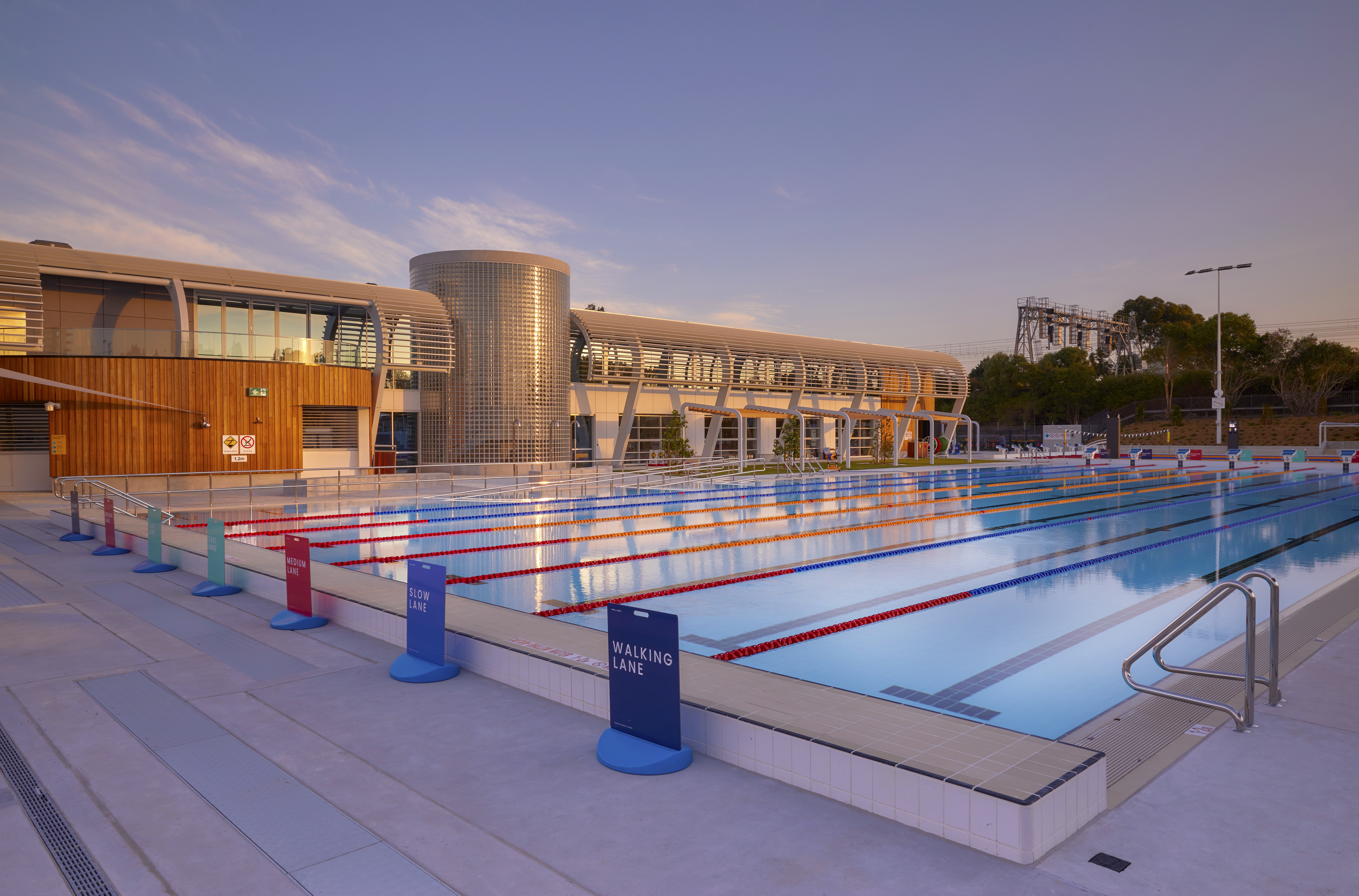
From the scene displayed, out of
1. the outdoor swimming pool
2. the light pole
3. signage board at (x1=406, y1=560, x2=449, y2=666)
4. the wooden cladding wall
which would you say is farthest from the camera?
the light pole

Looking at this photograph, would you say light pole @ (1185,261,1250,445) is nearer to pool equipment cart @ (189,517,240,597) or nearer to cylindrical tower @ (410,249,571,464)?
cylindrical tower @ (410,249,571,464)

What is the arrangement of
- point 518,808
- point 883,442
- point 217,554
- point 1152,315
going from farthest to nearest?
point 1152,315, point 883,442, point 217,554, point 518,808

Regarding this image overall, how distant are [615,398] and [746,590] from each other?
74.9ft

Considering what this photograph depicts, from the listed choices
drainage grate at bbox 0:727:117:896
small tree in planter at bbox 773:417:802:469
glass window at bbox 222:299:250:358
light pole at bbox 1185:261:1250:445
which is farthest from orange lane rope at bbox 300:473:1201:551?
light pole at bbox 1185:261:1250:445

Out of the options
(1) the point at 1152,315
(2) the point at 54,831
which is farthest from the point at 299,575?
(1) the point at 1152,315

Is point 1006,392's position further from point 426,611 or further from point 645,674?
point 645,674

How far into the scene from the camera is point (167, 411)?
→ 64.3 ft

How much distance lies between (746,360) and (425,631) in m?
30.4

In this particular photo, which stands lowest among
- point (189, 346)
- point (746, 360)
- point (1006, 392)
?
point (189, 346)

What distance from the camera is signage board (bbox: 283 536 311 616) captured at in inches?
253

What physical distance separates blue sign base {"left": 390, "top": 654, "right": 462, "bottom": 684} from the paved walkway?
0.24 ft

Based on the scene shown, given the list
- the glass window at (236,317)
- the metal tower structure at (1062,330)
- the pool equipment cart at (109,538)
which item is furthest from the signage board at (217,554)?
the metal tower structure at (1062,330)

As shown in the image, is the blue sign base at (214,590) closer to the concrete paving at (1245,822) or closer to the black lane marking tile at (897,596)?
the black lane marking tile at (897,596)

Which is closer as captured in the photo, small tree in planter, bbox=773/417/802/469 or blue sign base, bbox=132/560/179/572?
blue sign base, bbox=132/560/179/572
